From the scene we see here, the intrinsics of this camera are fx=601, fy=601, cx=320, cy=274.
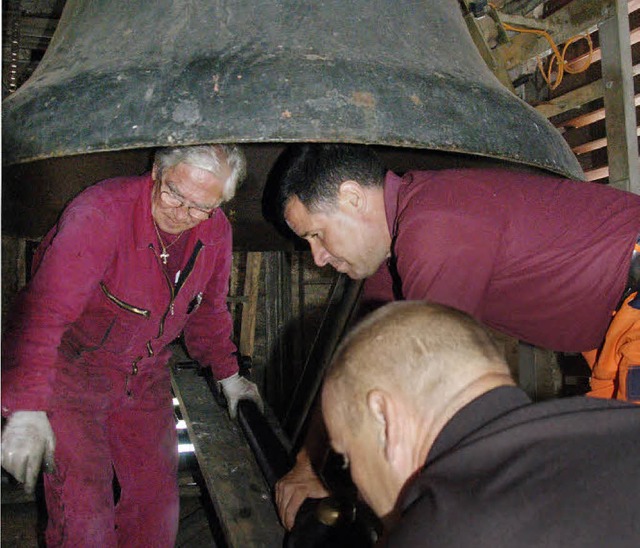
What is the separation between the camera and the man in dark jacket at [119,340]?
1.59m

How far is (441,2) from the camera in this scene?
1094 millimetres

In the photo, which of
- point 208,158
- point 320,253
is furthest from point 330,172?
point 208,158

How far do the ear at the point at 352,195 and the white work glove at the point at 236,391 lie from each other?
1.15 metres

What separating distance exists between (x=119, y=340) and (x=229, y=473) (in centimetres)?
59

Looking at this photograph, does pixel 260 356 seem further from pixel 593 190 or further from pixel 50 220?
pixel 593 190

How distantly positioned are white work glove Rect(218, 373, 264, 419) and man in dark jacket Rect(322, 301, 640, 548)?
1.48 metres

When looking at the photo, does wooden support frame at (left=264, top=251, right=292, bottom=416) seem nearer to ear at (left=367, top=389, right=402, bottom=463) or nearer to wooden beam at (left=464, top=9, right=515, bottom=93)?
wooden beam at (left=464, top=9, right=515, bottom=93)

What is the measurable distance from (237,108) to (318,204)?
77 centimetres

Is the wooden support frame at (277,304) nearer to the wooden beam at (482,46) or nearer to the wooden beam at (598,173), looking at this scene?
the wooden beam at (598,173)

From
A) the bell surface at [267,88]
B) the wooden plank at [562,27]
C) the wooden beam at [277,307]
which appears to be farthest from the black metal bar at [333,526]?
the wooden beam at [277,307]

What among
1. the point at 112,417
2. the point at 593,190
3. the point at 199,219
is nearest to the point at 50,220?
the point at 199,219

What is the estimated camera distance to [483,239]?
1.22 m

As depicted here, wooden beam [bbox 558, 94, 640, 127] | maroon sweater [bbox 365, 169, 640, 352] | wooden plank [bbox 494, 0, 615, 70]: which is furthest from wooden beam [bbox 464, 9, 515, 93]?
wooden beam [bbox 558, 94, 640, 127]

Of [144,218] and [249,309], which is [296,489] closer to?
[144,218]
